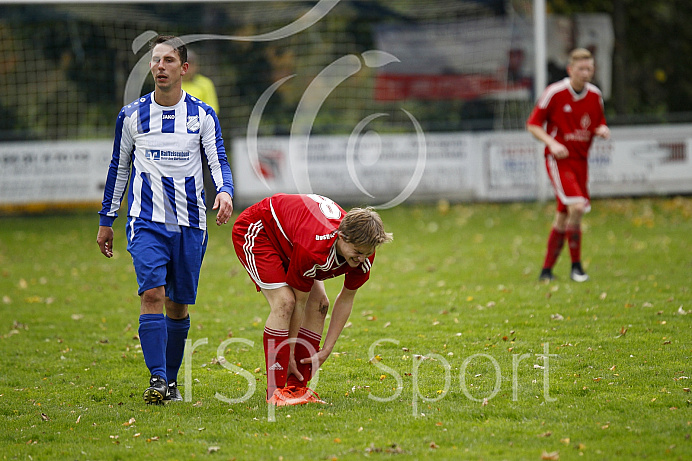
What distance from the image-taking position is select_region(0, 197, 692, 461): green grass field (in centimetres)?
438

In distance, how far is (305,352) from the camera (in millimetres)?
5316

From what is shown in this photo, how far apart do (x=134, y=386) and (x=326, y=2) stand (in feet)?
48.3

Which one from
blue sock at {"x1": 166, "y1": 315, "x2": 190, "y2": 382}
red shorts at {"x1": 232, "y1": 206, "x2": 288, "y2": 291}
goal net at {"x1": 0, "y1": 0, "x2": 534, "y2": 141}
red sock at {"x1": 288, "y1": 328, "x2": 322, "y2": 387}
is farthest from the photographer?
goal net at {"x1": 0, "y1": 0, "x2": 534, "y2": 141}

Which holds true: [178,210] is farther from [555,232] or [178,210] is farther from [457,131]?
[457,131]

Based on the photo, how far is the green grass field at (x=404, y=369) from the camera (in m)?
Answer: 4.38

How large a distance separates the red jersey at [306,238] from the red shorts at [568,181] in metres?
4.87

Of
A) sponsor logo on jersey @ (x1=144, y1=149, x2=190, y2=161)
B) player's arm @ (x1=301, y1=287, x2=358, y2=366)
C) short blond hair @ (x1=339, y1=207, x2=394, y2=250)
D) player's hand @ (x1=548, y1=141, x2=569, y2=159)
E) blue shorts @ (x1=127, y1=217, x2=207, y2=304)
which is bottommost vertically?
player's arm @ (x1=301, y1=287, x2=358, y2=366)

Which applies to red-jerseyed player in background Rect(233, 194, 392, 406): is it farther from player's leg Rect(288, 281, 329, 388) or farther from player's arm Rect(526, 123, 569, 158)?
player's arm Rect(526, 123, 569, 158)

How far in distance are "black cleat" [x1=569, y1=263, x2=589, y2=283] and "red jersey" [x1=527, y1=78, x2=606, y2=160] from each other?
1.32m

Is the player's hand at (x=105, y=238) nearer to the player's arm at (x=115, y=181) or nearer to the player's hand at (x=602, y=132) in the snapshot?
the player's arm at (x=115, y=181)

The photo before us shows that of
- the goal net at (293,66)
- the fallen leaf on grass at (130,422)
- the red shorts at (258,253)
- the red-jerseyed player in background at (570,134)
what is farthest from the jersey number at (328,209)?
the goal net at (293,66)

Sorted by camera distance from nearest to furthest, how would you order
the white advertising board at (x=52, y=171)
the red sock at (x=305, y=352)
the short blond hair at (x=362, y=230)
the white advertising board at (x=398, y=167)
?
the short blond hair at (x=362, y=230), the red sock at (x=305, y=352), the white advertising board at (x=52, y=171), the white advertising board at (x=398, y=167)

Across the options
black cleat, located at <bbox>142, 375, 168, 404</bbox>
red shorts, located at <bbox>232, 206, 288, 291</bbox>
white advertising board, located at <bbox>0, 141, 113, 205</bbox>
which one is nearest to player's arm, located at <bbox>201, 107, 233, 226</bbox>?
red shorts, located at <bbox>232, 206, 288, 291</bbox>

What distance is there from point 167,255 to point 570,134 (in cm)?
591
